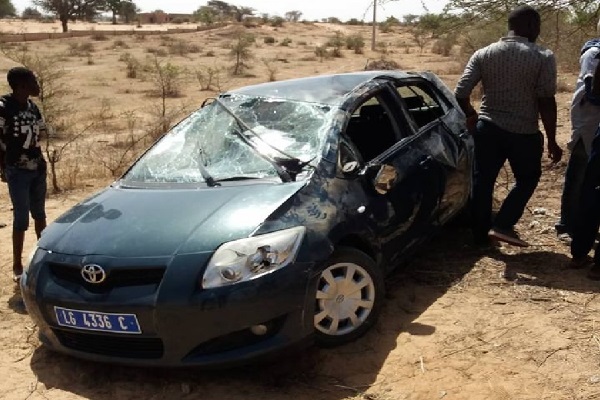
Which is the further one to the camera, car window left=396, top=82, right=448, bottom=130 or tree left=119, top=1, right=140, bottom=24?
tree left=119, top=1, right=140, bottom=24

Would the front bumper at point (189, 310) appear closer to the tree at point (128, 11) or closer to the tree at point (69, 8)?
the tree at point (69, 8)

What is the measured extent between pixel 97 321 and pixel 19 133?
2047 millimetres

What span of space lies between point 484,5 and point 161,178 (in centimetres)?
474

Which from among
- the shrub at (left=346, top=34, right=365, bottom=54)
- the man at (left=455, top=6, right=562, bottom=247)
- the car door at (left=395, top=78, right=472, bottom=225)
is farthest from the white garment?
the shrub at (left=346, top=34, right=365, bottom=54)

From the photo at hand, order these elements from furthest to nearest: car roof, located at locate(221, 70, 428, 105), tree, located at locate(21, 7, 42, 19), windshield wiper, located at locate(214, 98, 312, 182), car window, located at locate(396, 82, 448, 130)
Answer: tree, located at locate(21, 7, 42, 19), car window, located at locate(396, 82, 448, 130), car roof, located at locate(221, 70, 428, 105), windshield wiper, located at locate(214, 98, 312, 182)

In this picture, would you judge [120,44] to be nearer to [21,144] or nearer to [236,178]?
[21,144]

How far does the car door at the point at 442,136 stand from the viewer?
188 inches

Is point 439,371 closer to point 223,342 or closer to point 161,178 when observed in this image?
point 223,342

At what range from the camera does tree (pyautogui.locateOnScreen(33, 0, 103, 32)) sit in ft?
183

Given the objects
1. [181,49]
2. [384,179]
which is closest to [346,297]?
[384,179]

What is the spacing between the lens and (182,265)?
3.13 m

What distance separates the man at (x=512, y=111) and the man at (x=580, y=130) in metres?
0.23

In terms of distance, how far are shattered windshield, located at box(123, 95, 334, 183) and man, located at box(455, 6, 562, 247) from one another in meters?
1.35

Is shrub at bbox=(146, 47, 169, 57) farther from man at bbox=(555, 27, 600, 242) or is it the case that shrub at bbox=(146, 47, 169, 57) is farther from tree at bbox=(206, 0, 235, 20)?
tree at bbox=(206, 0, 235, 20)
